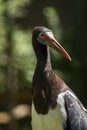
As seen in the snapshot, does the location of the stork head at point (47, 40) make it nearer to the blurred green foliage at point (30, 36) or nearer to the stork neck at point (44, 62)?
the stork neck at point (44, 62)

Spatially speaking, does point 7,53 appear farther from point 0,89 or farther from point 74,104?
point 74,104

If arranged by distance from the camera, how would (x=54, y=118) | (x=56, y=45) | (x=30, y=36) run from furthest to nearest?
(x=30, y=36) < (x=56, y=45) < (x=54, y=118)

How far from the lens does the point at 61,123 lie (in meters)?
6.75

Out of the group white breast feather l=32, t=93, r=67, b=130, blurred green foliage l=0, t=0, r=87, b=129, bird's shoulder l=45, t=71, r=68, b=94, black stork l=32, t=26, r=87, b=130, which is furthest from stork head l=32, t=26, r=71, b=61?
blurred green foliage l=0, t=0, r=87, b=129

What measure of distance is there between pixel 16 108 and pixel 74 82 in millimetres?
1193

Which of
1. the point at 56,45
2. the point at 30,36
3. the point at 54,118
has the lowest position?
the point at 30,36

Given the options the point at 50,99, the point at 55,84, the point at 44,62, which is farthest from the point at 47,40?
the point at 50,99

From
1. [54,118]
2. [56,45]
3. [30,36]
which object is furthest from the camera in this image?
[30,36]

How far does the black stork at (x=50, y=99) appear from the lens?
264 inches

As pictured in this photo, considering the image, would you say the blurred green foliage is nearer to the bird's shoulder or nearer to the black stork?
the black stork

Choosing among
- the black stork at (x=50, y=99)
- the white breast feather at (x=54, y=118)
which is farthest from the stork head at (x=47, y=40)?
the white breast feather at (x=54, y=118)

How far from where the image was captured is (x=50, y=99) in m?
6.73

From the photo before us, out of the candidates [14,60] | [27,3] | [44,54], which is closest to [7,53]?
[14,60]

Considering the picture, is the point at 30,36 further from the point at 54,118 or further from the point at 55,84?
the point at 54,118
